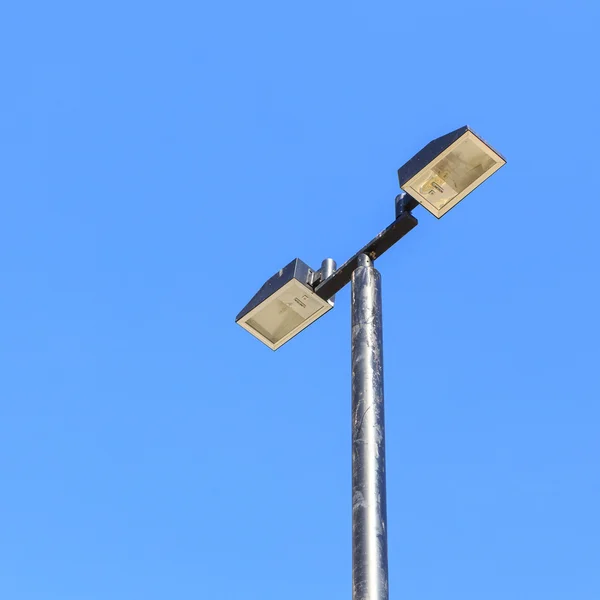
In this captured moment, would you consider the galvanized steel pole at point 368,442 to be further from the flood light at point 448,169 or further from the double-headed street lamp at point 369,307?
the flood light at point 448,169

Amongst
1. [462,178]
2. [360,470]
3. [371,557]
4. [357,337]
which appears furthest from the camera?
Result: [462,178]

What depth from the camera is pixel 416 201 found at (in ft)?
19.3

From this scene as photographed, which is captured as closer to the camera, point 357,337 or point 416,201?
point 357,337

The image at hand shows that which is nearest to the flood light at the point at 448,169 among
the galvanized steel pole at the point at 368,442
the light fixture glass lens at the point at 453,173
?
the light fixture glass lens at the point at 453,173

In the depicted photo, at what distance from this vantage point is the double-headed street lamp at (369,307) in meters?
4.61

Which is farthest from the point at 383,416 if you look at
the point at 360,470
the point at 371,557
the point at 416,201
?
the point at 416,201

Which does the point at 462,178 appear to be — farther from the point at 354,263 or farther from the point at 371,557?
the point at 371,557

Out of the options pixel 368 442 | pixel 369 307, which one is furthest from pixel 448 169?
pixel 368 442

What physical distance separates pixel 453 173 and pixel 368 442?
68.9 inches

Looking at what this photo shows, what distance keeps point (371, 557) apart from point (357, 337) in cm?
127

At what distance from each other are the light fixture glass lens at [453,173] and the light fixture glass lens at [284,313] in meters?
0.96

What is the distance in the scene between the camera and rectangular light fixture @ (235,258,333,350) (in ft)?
20.3

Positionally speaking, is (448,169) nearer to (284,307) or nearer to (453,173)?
(453,173)

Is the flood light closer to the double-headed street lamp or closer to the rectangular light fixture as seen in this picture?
the double-headed street lamp
